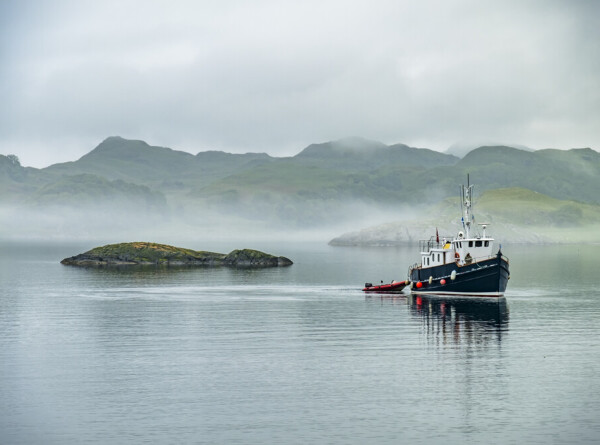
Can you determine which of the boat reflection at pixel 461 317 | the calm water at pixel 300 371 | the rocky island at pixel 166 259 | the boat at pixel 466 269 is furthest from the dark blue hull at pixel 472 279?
the rocky island at pixel 166 259

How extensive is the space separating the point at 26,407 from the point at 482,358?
3227cm

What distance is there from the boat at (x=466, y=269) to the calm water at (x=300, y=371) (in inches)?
142

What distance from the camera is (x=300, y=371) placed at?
5325 cm

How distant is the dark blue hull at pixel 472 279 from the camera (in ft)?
334

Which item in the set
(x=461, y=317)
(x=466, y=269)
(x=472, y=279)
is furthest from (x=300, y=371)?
(x=466, y=269)

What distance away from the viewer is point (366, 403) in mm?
45094

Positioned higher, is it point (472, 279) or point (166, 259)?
point (166, 259)

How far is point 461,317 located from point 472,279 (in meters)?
21.4

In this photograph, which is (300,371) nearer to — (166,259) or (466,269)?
(466,269)

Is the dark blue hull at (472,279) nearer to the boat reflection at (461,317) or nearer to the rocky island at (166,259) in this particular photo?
the boat reflection at (461,317)

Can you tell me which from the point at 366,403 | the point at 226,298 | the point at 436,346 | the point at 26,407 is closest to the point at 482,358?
the point at 436,346

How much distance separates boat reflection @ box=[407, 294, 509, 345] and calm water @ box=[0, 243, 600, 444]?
20cm

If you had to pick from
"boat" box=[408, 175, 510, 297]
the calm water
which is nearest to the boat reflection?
the calm water

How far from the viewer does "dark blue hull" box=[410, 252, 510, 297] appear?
334 ft
